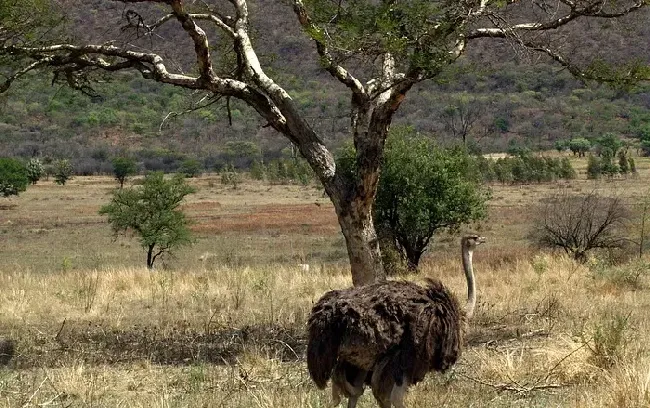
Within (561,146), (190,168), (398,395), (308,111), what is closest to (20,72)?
(398,395)

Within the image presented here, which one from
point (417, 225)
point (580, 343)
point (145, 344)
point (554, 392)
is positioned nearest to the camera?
point (554, 392)

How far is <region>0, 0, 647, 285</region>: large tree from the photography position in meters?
9.15

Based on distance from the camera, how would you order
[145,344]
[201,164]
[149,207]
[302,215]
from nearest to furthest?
[145,344] → [149,207] → [302,215] → [201,164]

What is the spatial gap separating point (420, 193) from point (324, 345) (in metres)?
12.1

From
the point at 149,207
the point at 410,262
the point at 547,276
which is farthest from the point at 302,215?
the point at 547,276

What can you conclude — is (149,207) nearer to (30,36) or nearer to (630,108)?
(30,36)

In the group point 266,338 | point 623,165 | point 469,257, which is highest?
point 469,257

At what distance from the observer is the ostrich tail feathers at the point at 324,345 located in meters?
6.08

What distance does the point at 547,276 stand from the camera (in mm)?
14414

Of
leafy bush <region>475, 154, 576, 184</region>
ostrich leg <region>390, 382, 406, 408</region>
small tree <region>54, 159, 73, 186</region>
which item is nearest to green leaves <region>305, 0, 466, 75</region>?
ostrich leg <region>390, 382, 406, 408</region>

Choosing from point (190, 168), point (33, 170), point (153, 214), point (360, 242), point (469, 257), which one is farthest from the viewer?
point (190, 168)

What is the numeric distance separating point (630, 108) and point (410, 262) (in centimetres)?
8334

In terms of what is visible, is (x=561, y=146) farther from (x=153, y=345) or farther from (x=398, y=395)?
(x=398, y=395)

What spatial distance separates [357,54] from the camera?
9.31 meters
